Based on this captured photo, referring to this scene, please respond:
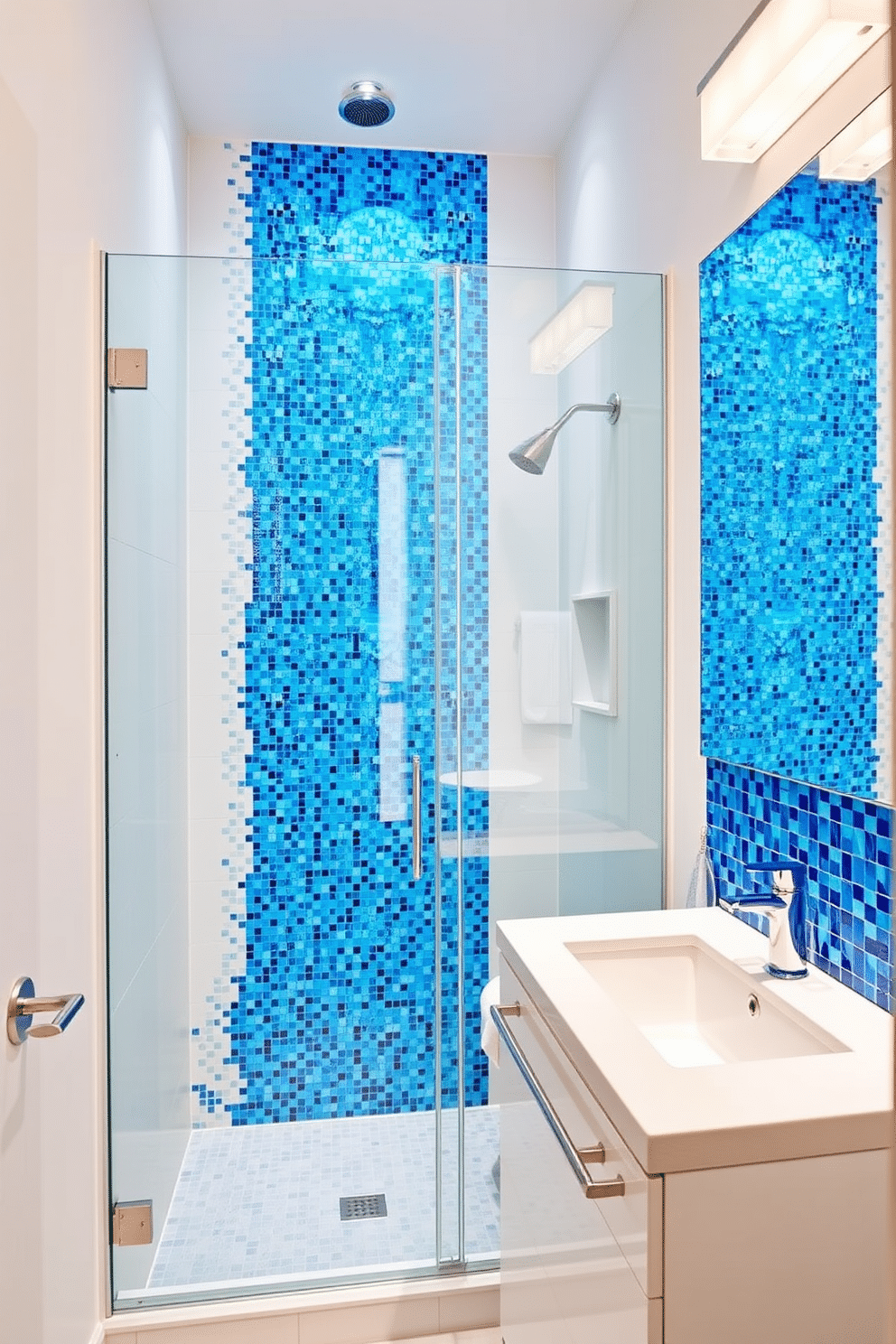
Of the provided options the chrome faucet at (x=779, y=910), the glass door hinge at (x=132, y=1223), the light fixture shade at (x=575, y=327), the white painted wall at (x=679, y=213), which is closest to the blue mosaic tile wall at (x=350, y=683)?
the light fixture shade at (x=575, y=327)

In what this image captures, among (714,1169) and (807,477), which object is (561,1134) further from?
(807,477)

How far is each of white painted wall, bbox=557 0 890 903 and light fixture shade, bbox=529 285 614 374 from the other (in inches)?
5.8

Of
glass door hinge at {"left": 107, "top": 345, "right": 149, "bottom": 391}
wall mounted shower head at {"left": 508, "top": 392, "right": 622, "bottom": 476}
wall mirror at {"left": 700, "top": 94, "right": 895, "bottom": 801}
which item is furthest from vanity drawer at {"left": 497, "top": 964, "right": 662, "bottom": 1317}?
A: glass door hinge at {"left": 107, "top": 345, "right": 149, "bottom": 391}

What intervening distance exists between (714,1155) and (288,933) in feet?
4.16

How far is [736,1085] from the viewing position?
111 cm

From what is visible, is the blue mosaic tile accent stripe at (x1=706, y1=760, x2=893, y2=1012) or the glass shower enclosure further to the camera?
the glass shower enclosure

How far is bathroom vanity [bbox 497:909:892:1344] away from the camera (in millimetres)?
1026

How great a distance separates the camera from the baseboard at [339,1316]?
75.7 inches

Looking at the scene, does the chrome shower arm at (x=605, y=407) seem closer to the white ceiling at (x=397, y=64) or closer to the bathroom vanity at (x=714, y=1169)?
the white ceiling at (x=397, y=64)

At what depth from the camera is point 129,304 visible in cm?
196

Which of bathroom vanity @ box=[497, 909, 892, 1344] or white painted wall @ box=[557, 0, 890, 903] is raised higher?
white painted wall @ box=[557, 0, 890, 903]

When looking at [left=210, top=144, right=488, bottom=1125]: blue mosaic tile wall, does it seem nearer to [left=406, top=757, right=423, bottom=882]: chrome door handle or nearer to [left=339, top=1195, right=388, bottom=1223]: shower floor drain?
[left=406, top=757, right=423, bottom=882]: chrome door handle

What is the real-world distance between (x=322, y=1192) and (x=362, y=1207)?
92 mm

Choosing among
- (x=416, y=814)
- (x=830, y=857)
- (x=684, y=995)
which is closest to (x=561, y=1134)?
(x=684, y=995)
